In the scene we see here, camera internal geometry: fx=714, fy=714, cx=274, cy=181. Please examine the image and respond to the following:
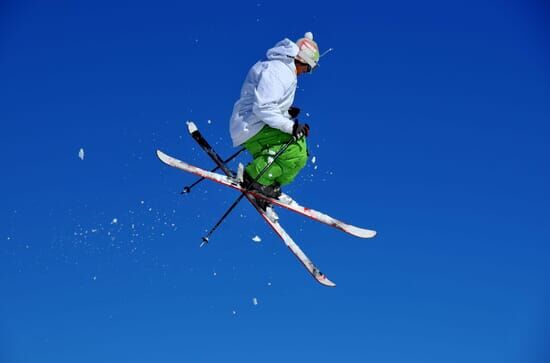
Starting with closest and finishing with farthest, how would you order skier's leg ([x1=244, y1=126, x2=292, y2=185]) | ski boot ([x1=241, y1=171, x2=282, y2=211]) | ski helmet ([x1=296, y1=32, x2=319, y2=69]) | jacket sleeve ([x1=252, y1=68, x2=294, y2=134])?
jacket sleeve ([x1=252, y1=68, x2=294, y2=134])
ski helmet ([x1=296, y1=32, x2=319, y2=69])
skier's leg ([x1=244, y1=126, x2=292, y2=185])
ski boot ([x1=241, y1=171, x2=282, y2=211])

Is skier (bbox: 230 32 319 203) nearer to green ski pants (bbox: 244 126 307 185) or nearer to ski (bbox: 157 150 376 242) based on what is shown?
green ski pants (bbox: 244 126 307 185)

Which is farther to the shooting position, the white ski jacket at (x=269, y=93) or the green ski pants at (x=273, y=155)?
the green ski pants at (x=273, y=155)

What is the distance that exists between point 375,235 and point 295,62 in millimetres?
2342

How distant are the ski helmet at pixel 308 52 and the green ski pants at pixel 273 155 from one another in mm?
836

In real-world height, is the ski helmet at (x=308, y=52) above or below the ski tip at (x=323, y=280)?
above

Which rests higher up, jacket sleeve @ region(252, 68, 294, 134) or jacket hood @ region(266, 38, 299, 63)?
jacket hood @ region(266, 38, 299, 63)

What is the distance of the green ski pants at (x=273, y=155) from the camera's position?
8.09 metres

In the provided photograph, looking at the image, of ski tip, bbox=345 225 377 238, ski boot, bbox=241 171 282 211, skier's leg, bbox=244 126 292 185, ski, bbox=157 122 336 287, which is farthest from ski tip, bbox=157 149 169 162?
ski tip, bbox=345 225 377 238

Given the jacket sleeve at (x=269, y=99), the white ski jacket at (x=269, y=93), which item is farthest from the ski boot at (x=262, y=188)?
the jacket sleeve at (x=269, y=99)

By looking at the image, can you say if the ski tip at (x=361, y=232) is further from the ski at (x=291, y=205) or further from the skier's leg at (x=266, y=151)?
the skier's leg at (x=266, y=151)

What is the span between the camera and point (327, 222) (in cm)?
890

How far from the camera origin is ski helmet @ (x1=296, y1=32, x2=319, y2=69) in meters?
7.91

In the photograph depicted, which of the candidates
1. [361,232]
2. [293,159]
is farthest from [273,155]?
[361,232]

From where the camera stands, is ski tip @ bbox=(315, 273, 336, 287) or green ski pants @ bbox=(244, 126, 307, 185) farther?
ski tip @ bbox=(315, 273, 336, 287)
